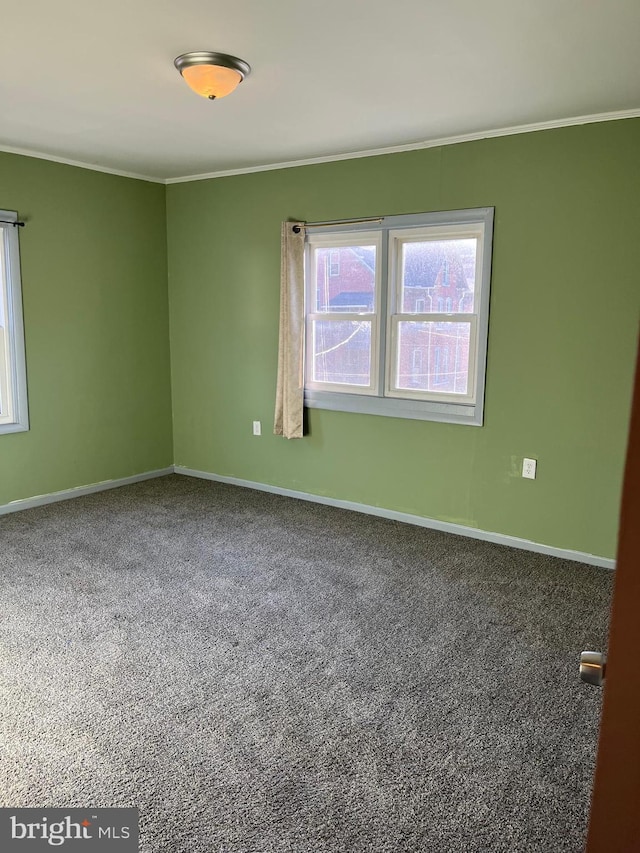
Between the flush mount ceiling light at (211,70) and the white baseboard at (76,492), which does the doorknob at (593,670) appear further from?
the white baseboard at (76,492)

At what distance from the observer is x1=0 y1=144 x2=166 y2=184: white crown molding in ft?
13.5

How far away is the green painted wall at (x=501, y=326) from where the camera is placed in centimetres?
339

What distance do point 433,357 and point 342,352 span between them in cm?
71

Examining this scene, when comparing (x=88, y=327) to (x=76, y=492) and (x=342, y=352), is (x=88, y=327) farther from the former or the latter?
(x=342, y=352)

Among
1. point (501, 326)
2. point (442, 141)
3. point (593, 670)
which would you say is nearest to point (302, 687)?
point (593, 670)

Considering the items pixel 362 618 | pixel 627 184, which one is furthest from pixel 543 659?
pixel 627 184

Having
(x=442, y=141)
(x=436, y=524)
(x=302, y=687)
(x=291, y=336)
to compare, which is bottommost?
(x=302, y=687)

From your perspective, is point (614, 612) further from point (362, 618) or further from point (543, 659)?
point (362, 618)

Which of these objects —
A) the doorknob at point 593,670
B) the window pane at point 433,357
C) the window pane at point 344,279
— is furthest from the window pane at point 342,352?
the doorknob at point 593,670

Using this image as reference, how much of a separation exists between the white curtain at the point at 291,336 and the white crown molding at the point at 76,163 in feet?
4.33

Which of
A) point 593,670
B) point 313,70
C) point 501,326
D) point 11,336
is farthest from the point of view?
point 11,336

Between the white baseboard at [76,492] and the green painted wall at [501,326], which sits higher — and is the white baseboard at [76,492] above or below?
below

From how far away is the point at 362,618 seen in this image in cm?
297

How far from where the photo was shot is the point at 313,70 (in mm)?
2668
